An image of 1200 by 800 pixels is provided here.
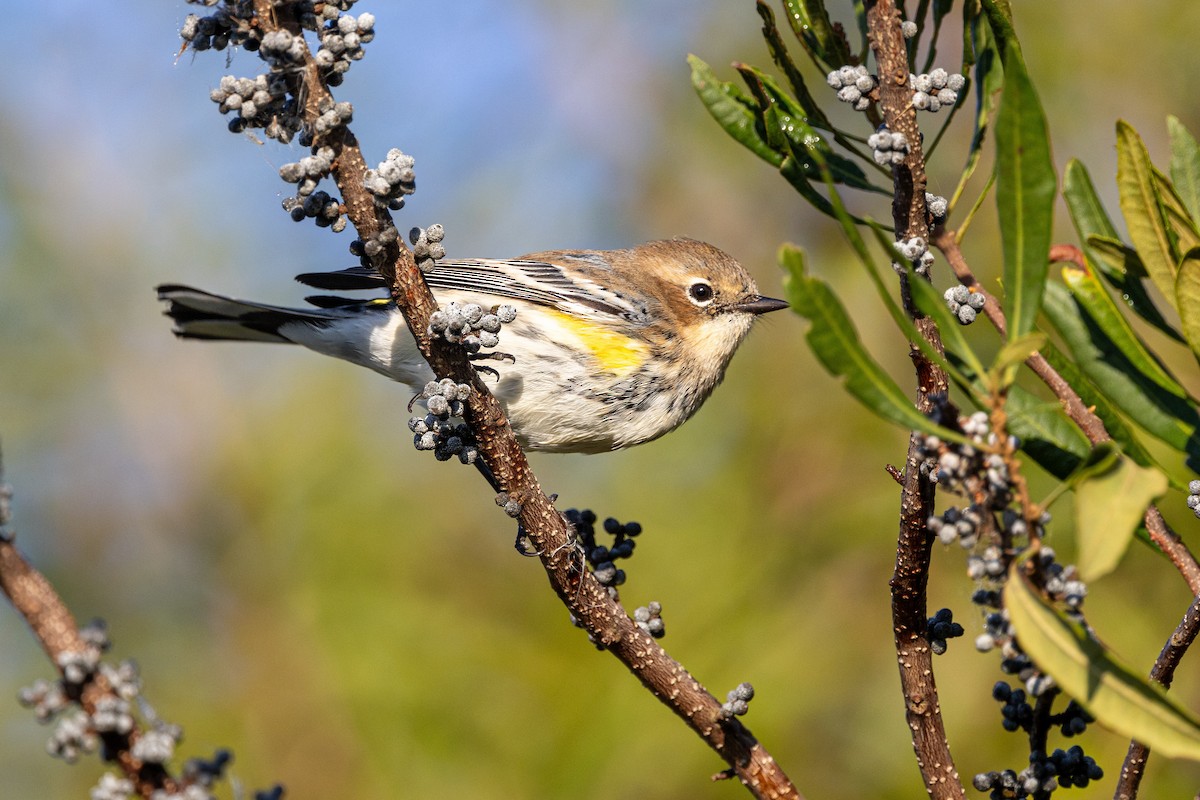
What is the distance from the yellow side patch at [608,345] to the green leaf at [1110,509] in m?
2.53

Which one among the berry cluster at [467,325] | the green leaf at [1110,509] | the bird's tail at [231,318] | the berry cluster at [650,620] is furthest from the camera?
the bird's tail at [231,318]

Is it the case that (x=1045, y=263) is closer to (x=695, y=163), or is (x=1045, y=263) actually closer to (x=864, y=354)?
(x=864, y=354)

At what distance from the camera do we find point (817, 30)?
1.54 metres

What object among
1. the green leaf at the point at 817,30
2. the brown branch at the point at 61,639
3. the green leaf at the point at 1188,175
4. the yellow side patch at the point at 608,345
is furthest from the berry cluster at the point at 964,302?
the yellow side patch at the point at 608,345

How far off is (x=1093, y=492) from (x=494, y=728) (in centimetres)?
Result: 215

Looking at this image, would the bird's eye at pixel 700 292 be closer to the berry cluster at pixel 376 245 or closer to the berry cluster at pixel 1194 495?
the berry cluster at pixel 376 245

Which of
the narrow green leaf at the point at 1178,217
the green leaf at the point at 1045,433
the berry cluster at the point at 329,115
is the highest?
the berry cluster at the point at 329,115

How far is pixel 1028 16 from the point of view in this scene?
3.44 meters

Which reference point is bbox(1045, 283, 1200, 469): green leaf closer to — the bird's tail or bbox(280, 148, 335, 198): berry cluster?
bbox(280, 148, 335, 198): berry cluster

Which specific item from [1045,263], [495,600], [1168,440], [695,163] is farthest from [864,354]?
[695,163]

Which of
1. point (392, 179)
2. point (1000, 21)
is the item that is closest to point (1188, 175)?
Result: point (1000, 21)

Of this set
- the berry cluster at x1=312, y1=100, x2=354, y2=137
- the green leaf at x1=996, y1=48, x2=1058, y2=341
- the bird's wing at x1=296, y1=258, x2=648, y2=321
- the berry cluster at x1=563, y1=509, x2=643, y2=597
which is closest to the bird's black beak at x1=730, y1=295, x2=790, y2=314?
the bird's wing at x1=296, y1=258, x2=648, y2=321

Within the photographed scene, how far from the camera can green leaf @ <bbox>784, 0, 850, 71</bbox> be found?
1526 mm

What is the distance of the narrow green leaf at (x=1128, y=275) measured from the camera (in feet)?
4.16
